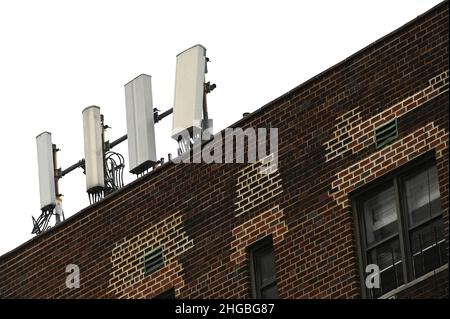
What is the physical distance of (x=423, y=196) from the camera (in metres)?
30.3

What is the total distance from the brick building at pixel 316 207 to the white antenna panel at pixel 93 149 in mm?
3210

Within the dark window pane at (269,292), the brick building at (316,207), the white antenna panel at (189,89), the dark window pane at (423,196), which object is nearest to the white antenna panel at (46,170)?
the white antenna panel at (189,89)

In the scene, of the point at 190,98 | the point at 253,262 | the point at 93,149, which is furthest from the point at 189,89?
the point at 253,262

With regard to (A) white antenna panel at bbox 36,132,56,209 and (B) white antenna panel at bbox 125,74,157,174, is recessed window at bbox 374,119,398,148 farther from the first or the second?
(A) white antenna panel at bbox 36,132,56,209

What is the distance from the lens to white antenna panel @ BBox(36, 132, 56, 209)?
3984 centimetres

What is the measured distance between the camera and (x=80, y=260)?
3500 cm

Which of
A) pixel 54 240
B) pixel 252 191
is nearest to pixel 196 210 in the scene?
pixel 252 191

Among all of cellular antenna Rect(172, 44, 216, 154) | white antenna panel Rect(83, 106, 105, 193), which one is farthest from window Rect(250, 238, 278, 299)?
white antenna panel Rect(83, 106, 105, 193)

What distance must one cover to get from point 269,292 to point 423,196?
3.25m

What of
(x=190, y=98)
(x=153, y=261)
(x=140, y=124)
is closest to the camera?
(x=153, y=261)

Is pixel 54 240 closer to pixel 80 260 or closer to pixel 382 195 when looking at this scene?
pixel 80 260

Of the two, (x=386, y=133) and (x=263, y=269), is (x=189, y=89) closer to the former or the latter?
(x=263, y=269)

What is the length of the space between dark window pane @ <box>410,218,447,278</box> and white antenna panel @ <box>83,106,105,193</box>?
978 centimetres

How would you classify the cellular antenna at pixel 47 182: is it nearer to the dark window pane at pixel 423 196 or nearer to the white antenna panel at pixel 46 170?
the white antenna panel at pixel 46 170
